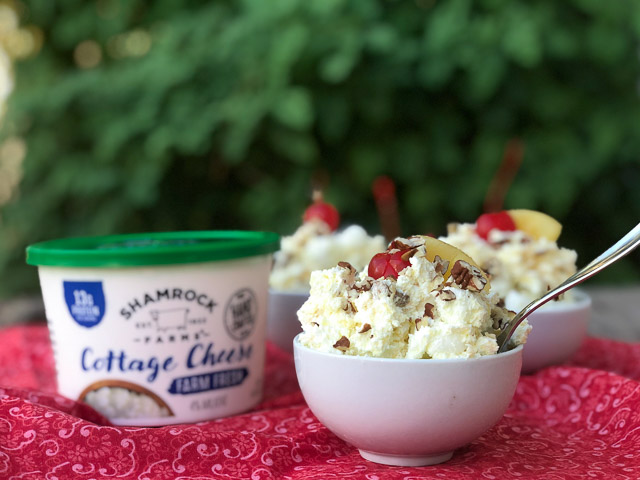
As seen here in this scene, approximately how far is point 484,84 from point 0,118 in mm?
1857

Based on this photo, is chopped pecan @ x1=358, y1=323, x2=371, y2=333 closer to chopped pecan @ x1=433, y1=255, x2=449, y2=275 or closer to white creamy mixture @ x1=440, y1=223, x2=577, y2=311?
chopped pecan @ x1=433, y1=255, x2=449, y2=275

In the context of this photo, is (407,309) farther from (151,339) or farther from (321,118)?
(321,118)

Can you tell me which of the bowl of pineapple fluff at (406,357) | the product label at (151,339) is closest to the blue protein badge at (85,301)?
the product label at (151,339)

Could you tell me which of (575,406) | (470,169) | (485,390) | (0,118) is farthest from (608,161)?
(0,118)

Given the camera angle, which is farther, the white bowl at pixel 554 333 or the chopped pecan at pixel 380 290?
the white bowl at pixel 554 333

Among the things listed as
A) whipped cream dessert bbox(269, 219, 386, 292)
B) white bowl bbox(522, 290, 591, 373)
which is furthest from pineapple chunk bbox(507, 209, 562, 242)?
whipped cream dessert bbox(269, 219, 386, 292)

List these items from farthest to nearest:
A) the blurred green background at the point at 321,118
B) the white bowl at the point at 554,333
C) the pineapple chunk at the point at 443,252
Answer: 1. the blurred green background at the point at 321,118
2. the white bowl at the point at 554,333
3. the pineapple chunk at the point at 443,252

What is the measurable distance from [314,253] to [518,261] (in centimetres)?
37

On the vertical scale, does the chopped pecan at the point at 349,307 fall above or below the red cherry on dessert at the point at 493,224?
→ below

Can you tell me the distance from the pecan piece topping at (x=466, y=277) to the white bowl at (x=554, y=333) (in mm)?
369

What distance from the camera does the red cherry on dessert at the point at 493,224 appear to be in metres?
1.29

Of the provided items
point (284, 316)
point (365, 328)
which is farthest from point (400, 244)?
point (284, 316)

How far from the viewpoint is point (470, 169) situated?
2850 mm

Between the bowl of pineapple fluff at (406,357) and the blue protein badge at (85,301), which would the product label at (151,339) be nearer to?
the blue protein badge at (85,301)
